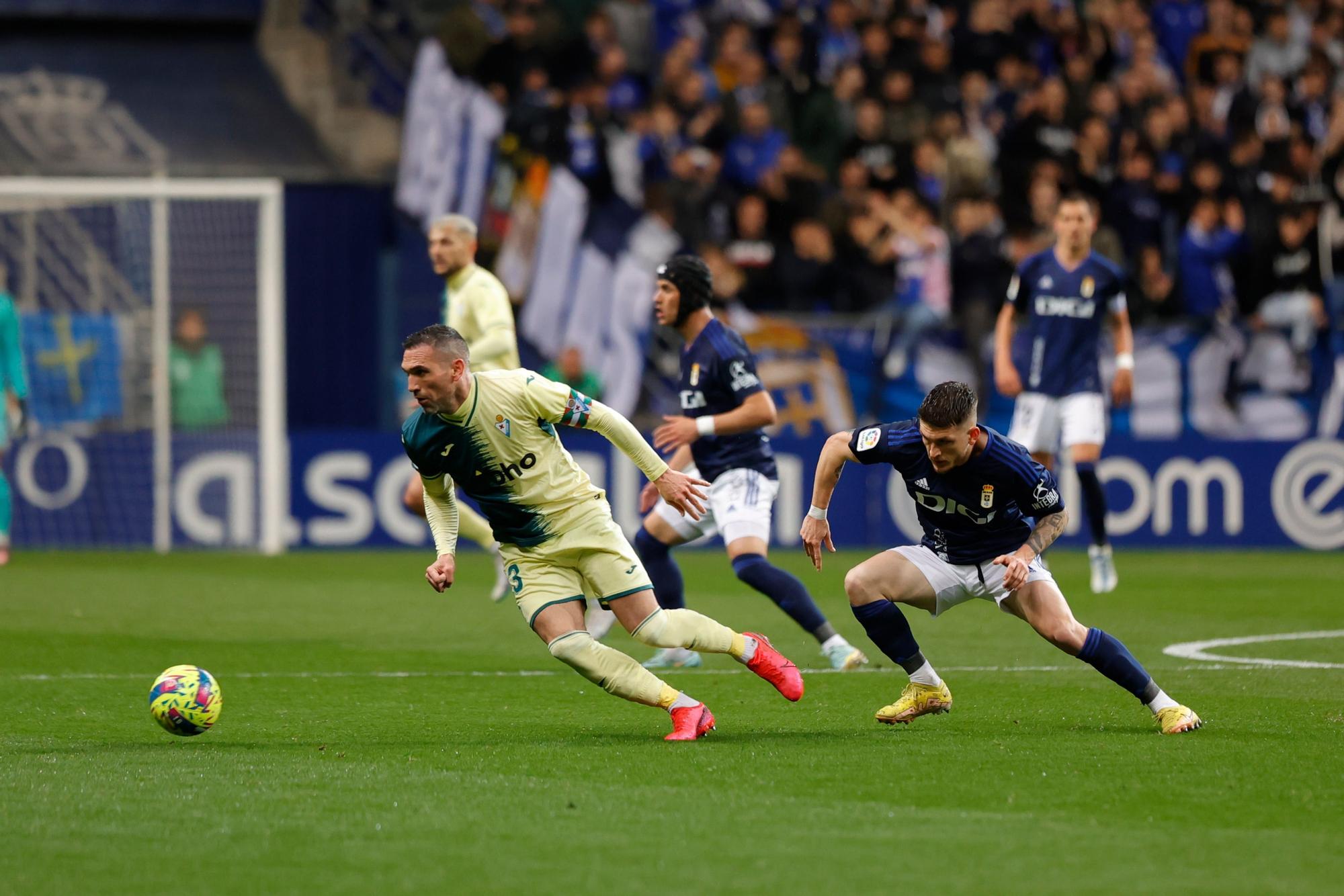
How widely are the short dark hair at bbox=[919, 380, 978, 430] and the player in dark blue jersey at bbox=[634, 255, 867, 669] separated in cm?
216

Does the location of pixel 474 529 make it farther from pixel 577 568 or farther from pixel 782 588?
pixel 577 568

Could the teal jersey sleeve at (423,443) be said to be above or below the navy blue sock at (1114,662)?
above

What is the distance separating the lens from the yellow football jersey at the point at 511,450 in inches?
286

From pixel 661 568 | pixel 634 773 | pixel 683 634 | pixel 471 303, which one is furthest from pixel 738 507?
pixel 634 773

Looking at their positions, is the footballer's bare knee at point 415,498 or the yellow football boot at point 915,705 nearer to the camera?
the yellow football boot at point 915,705

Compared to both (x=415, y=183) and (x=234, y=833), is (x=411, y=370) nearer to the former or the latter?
(x=234, y=833)

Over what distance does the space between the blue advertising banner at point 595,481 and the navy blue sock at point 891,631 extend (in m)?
10.0

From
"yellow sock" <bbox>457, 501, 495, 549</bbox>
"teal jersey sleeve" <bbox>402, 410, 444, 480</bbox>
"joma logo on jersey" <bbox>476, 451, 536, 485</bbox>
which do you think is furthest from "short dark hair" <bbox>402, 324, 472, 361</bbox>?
"yellow sock" <bbox>457, 501, 495, 549</bbox>

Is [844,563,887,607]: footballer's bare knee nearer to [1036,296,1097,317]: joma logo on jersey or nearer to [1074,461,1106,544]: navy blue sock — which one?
[1074,461,1106,544]: navy blue sock

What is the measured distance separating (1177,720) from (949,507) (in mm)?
1160

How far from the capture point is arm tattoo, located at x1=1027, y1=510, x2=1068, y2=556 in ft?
23.9

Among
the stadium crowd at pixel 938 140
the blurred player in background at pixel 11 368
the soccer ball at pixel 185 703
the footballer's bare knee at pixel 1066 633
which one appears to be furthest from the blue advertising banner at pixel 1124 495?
the soccer ball at pixel 185 703

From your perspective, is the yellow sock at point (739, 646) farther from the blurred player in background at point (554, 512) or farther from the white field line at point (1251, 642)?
the white field line at point (1251, 642)

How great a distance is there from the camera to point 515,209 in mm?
19906
